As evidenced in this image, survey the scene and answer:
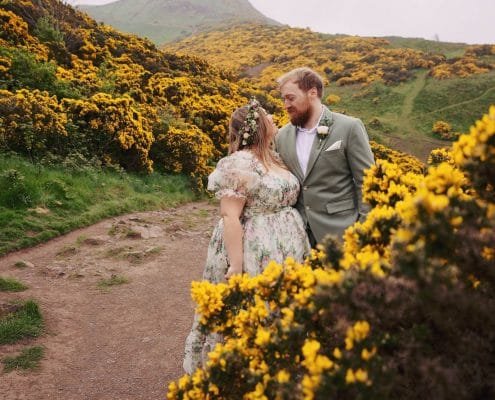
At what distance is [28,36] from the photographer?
13891 mm

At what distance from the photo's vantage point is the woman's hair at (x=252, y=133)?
10.5 ft

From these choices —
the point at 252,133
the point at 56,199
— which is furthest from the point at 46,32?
the point at 252,133

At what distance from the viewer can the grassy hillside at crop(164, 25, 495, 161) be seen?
83.1ft

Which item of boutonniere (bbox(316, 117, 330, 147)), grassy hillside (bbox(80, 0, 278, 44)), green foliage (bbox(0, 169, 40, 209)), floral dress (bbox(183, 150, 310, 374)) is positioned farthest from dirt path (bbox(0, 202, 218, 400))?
grassy hillside (bbox(80, 0, 278, 44))

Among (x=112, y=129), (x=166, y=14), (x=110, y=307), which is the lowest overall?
(x=110, y=307)

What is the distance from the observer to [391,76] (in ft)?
103

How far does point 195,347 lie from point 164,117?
11199 millimetres

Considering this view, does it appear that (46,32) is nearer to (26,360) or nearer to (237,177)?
(26,360)

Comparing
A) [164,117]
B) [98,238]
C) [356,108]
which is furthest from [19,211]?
[356,108]

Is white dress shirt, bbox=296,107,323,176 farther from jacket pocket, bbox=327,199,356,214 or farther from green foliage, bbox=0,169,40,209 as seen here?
green foliage, bbox=0,169,40,209

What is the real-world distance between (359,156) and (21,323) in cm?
417

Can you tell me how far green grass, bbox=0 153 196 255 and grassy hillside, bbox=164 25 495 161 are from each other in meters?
16.0

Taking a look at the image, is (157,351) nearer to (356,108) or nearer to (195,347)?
(195,347)

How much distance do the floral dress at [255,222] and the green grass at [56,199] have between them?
489 centimetres
